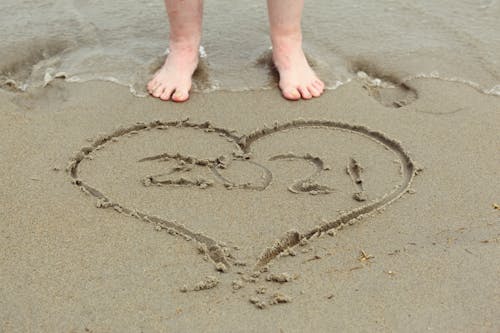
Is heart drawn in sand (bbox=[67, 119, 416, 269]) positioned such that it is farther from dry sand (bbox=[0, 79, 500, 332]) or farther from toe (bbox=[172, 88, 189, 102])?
toe (bbox=[172, 88, 189, 102])

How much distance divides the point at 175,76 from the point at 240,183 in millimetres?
819

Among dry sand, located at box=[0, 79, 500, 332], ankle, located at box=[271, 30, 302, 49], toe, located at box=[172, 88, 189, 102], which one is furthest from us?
ankle, located at box=[271, 30, 302, 49]

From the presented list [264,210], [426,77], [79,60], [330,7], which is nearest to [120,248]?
[264,210]

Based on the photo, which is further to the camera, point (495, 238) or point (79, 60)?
point (79, 60)

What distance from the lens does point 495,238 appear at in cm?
195

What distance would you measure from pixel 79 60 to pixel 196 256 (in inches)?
61.7

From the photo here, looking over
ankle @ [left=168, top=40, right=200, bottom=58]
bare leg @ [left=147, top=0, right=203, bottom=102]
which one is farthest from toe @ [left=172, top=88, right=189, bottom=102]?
ankle @ [left=168, top=40, right=200, bottom=58]

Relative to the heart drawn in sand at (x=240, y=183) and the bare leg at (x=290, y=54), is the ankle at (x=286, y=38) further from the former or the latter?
the heart drawn in sand at (x=240, y=183)

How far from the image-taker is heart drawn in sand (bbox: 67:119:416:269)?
6.47ft

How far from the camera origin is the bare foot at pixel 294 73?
2.75 meters

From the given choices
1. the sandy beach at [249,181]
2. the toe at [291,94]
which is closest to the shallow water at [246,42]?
the sandy beach at [249,181]

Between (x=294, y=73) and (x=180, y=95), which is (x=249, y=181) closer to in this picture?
→ (x=180, y=95)

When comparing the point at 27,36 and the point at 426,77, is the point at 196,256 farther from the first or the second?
the point at 27,36

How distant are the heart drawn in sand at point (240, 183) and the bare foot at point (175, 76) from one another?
23 cm
